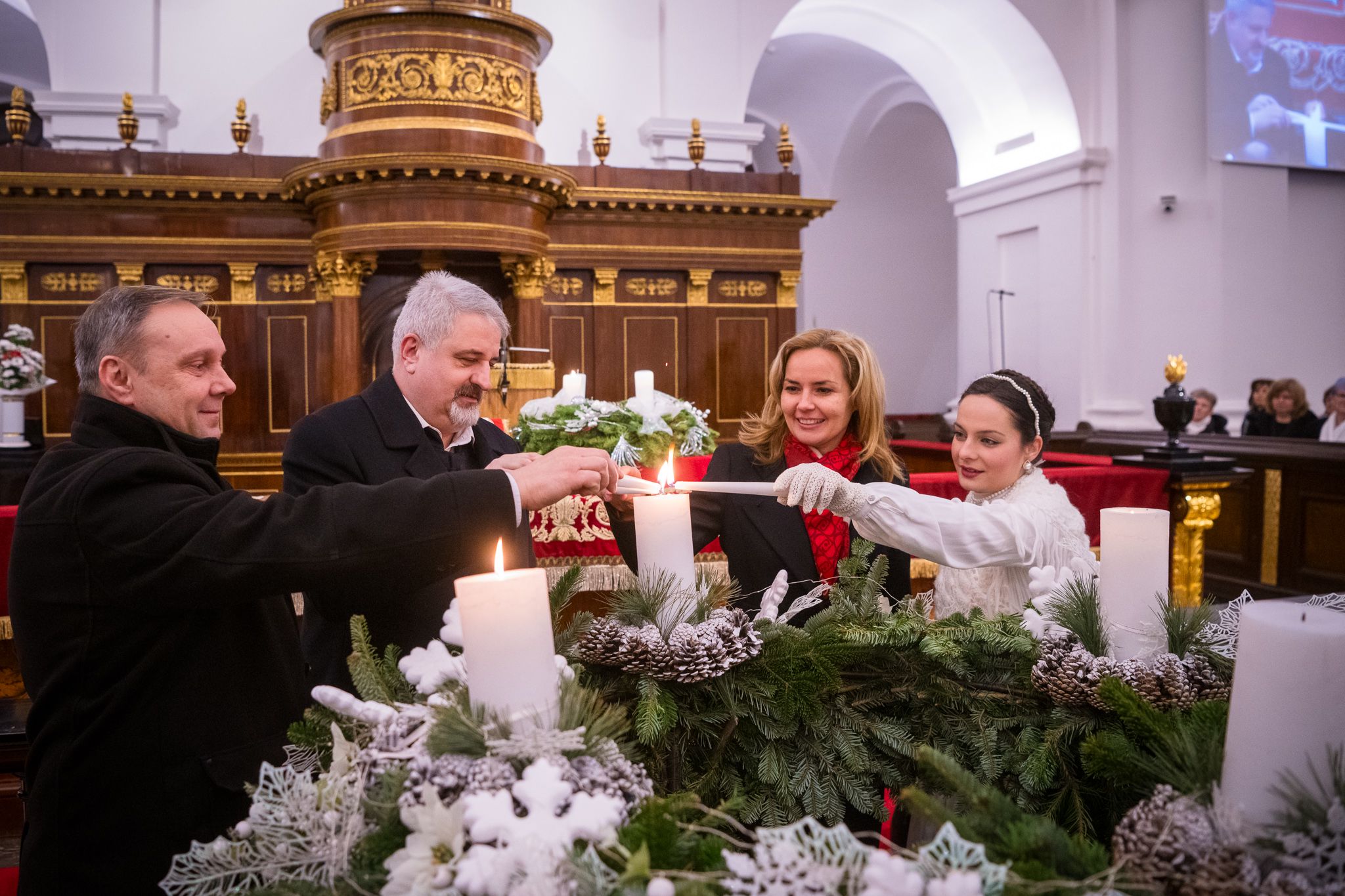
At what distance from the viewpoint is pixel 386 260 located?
8336 millimetres

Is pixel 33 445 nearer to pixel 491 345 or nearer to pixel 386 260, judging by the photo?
pixel 386 260

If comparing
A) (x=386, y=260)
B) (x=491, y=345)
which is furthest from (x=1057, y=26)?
(x=491, y=345)

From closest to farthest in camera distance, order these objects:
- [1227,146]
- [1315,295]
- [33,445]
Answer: [33,445] → [1227,146] → [1315,295]

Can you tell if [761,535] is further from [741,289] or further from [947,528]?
[741,289]

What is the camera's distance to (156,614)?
141 centimetres

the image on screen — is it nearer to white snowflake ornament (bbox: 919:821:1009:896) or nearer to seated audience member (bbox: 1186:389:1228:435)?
seated audience member (bbox: 1186:389:1228:435)

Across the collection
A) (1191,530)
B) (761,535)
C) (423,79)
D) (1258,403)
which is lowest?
(1191,530)

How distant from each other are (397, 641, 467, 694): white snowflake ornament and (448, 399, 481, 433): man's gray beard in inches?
47.1

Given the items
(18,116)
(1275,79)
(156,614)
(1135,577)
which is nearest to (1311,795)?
(1135,577)

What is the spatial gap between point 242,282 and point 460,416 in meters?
7.04

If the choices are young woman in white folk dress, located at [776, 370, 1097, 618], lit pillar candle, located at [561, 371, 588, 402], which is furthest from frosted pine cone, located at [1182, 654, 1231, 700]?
lit pillar candle, located at [561, 371, 588, 402]

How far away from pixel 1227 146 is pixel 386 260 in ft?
29.3

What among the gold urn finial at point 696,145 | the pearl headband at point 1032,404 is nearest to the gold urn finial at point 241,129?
the gold urn finial at point 696,145

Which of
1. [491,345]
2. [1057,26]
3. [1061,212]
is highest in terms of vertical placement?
[1057,26]
